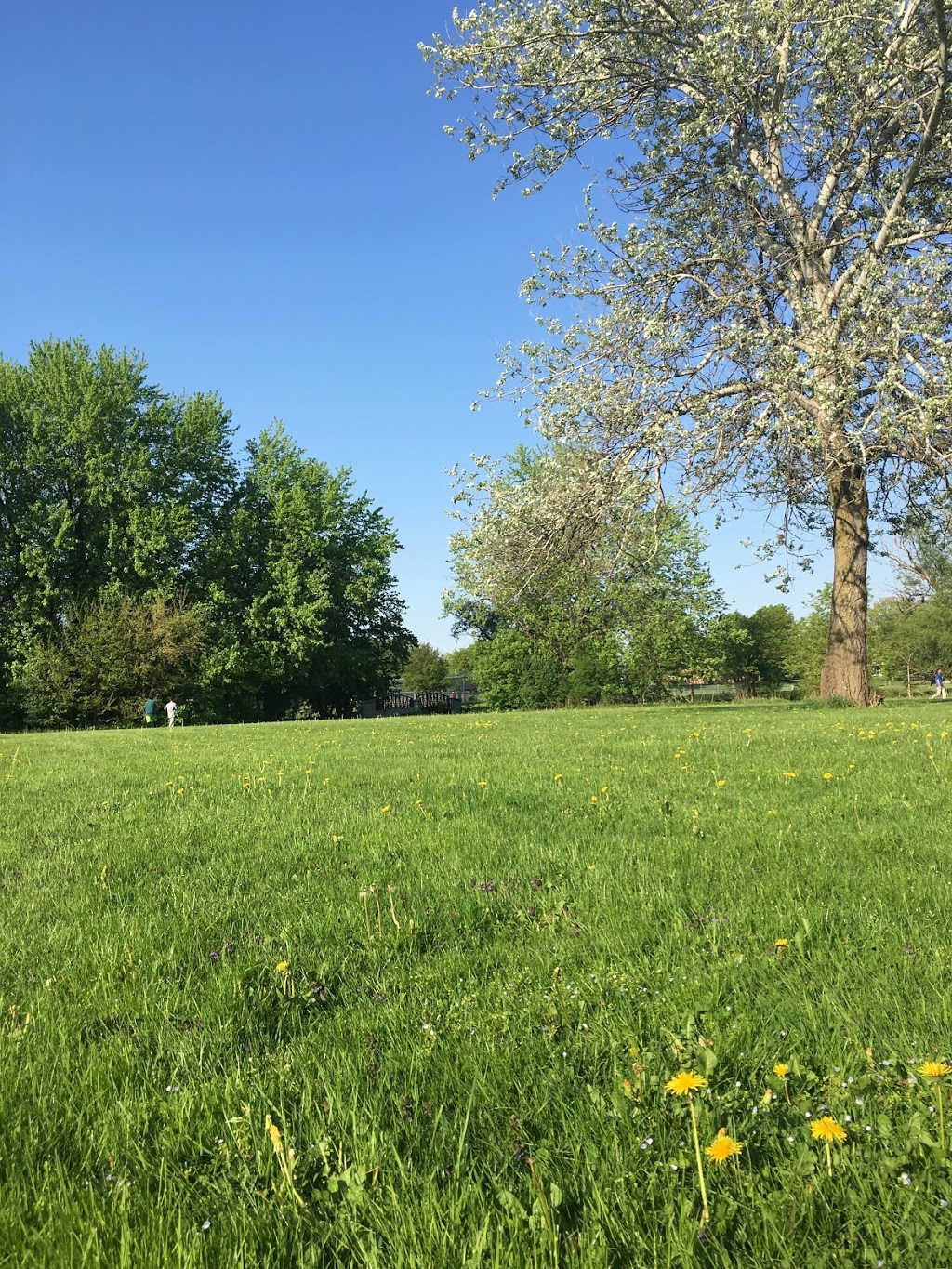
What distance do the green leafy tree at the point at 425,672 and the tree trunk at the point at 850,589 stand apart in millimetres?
50528

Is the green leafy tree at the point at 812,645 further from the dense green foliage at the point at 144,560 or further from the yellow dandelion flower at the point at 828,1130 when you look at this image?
the yellow dandelion flower at the point at 828,1130

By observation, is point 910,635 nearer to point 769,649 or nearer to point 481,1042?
point 769,649

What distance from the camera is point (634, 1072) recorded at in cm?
211

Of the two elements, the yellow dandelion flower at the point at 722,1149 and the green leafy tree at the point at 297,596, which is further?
the green leafy tree at the point at 297,596

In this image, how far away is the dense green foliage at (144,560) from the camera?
35750 millimetres

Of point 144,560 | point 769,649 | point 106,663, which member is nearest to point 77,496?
point 144,560

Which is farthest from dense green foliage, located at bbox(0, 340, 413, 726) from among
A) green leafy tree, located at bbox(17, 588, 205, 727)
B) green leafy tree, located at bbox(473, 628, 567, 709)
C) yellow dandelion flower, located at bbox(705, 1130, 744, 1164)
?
yellow dandelion flower, located at bbox(705, 1130, 744, 1164)

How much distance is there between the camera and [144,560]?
38312 millimetres

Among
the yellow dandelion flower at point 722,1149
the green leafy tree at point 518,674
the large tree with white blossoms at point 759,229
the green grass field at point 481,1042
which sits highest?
the large tree with white blossoms at point 759,229

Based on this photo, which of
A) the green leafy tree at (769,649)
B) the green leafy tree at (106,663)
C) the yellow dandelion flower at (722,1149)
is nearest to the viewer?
the yellow dandelion flower at (722,1149)

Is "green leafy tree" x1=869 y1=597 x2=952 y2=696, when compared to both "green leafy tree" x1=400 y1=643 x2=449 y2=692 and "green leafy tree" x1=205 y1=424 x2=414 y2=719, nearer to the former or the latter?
"green leafy tree" x1=205 y1=424 x2=414 y2=719

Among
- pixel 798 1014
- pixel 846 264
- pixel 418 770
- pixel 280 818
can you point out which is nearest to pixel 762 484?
pixel 846 264

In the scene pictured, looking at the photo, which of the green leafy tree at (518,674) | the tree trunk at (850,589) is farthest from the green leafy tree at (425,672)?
the tree trunk at (850,589)

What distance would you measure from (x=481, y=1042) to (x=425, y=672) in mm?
70825
